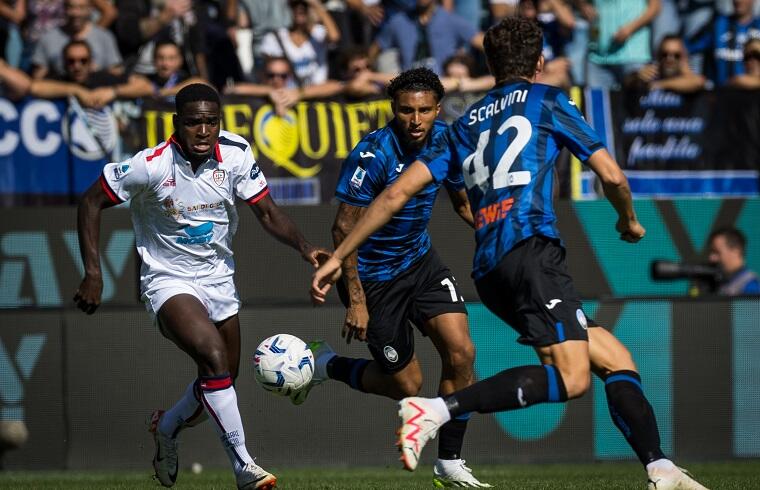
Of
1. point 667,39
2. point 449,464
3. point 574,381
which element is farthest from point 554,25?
point 574,381

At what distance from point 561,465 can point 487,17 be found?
5.55 metres

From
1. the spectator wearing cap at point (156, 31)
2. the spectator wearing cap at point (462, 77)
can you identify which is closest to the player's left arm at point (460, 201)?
the spectator wearing cap at point (462, 77)

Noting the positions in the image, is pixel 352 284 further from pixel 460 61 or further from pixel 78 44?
pixel 78 44

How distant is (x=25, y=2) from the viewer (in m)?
13.8

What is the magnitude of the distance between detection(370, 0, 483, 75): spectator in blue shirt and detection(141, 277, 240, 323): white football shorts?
232 inches

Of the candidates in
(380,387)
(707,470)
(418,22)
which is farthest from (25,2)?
(707,470)

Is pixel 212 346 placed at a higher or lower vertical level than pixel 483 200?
lower

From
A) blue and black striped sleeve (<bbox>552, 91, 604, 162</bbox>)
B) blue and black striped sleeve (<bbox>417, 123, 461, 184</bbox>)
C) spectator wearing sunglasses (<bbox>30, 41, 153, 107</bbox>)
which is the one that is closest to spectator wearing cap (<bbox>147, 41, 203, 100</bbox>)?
spectator wearing sunglasses (<bbox>30, 41, 153, 107</bbox>)

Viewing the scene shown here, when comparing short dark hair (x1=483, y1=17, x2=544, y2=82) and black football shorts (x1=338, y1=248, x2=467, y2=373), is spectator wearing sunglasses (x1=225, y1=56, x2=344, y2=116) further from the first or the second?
short dark hair (x1=483, y1=17, x2=544, y2=82)

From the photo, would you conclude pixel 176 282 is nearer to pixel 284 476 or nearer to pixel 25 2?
pixel 284 476

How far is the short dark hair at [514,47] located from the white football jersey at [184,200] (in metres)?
2.05

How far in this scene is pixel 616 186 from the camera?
19.9 ft

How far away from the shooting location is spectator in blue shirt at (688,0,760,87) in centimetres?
1355

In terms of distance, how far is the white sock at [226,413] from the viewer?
7.39 meters
